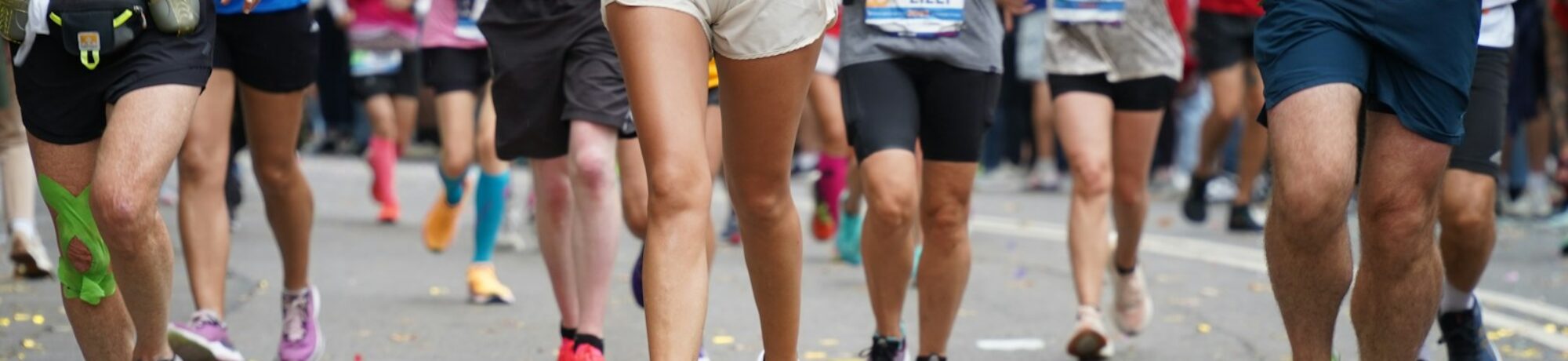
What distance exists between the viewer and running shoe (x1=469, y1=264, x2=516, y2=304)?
7328mm

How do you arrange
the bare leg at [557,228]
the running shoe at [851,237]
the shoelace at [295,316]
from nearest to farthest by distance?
the bare leg at [557,228]
the shoelace at [295,316]
the running shoe at [851,237]

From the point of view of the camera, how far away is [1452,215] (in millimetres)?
5352

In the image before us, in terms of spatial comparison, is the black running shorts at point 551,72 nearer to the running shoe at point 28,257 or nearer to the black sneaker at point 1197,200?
the running shoe at point 28,257

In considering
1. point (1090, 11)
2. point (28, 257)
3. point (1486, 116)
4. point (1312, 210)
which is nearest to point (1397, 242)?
point (1312, 210)

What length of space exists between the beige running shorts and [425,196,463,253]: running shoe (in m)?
4.85

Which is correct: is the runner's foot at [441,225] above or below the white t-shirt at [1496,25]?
below

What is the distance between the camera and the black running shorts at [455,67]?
762 centimetres

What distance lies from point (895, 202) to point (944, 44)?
44cm

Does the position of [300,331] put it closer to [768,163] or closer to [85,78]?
[85,78]

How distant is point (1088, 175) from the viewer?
6.21 meters

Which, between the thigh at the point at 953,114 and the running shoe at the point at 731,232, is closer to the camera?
the thigh at the point at 953,114

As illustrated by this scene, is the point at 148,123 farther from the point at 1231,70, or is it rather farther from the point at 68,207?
the point at 1231,70

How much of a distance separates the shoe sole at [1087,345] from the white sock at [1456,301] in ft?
3.31

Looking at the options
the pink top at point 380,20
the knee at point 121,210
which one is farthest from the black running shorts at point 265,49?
the pink top at point 380,20
